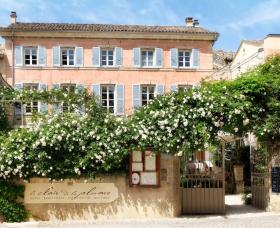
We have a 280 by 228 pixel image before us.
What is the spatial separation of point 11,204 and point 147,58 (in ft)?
79.9

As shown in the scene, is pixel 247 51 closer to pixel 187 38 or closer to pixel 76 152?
pixel 187 38

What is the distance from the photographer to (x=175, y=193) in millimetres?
14711

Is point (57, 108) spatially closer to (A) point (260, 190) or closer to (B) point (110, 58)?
(A) point (260, 190)

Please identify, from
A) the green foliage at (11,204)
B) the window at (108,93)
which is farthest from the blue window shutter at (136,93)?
the green foliage at (11,204)

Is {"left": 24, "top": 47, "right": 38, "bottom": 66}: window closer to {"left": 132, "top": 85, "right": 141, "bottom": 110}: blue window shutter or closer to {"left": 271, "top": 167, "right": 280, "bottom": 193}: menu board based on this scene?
{"left": 132, "top": 85, "right": 141, "bottom": 110}: blue window shutter

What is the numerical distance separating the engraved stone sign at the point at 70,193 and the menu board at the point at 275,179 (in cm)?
456

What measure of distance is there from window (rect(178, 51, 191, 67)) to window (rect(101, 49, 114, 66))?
15.6 ft

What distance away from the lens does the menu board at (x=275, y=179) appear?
603 inches

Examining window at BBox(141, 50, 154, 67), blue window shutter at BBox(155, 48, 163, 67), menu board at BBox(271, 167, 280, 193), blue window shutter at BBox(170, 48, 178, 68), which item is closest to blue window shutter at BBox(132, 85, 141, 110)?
window at BBox(141, 50, 154, 67)

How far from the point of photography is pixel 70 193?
14375 mm

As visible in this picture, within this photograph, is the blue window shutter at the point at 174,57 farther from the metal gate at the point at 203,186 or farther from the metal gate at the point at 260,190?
the metal gate at the point at 203,186

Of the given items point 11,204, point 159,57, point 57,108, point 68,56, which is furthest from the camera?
point 159,57

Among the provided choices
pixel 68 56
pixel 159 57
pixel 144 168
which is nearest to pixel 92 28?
pixel 68 56

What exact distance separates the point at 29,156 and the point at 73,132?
1295mm
